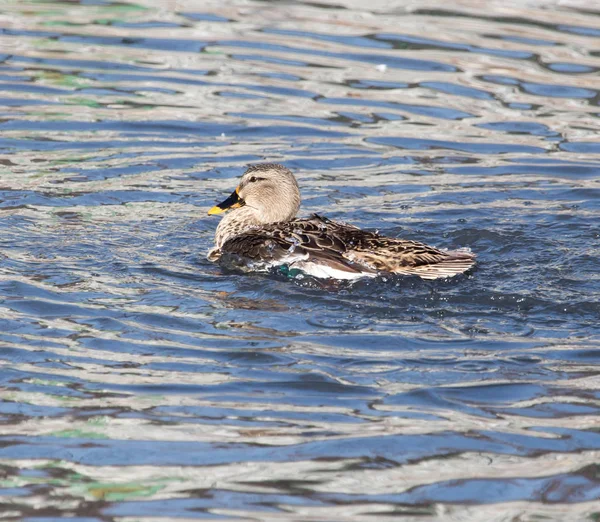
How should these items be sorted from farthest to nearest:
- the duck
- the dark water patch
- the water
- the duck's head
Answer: the dark water patch
the duck's head
the duck
the water

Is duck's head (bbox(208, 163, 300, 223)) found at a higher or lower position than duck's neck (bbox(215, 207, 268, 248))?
higher

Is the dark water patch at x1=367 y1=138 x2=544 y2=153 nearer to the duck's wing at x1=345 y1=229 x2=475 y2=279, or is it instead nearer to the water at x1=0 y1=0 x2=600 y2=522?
the water at x1=0 y1=0 x2=600 y2=522

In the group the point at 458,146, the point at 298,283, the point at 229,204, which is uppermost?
the point at 458,146

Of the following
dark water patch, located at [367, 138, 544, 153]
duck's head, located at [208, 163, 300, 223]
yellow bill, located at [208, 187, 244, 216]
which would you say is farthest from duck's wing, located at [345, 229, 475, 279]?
dark water patch, located at [367, 138, 544, 153]

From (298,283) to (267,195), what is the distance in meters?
1.38

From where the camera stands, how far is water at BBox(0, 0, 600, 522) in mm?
5152

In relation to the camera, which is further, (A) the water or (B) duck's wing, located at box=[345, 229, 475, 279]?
(B) duck's wing, located at box=[345, 229, 475, 279]

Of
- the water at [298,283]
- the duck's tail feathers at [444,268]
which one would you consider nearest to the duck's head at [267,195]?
the water at [298,283]

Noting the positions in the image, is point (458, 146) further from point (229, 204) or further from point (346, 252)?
point (346, 252)

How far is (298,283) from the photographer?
778 centimetres

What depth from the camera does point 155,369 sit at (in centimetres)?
620

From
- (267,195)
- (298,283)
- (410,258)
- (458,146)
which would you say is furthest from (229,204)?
(458,146)

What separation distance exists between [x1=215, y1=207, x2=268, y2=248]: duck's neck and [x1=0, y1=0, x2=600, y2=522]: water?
19 centimetres

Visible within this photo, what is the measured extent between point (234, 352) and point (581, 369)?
1957 mm
